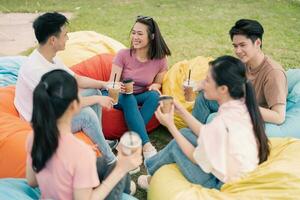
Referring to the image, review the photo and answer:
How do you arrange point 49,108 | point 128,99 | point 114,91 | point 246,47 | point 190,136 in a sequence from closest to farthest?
point 49,108
point 190,136
point 246,47
point 114,91
point 128,99

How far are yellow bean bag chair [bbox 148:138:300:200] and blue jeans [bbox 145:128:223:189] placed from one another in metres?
0.06

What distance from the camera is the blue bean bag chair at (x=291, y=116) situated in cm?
378

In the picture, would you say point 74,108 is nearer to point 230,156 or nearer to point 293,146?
point 230,156

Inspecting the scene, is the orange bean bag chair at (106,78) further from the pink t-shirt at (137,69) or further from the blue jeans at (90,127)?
the blue jeans at (90,127)

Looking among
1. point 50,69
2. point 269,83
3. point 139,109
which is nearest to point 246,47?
point 269,83

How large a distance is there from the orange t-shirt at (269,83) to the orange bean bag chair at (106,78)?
1.18 meters

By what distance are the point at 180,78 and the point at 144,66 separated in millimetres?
456

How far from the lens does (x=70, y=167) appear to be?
2.32 metres

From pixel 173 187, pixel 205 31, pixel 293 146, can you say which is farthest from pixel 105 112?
pixel 205 31

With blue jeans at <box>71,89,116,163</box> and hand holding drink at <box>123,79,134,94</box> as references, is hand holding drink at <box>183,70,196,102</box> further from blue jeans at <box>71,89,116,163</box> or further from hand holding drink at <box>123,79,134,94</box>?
blue jeans at <box>71,89,116,163</box>

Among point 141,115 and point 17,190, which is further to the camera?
point 141,115

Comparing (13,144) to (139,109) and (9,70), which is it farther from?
(9,70)

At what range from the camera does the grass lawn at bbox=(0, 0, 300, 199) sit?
7.23 m

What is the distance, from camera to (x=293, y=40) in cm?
764
